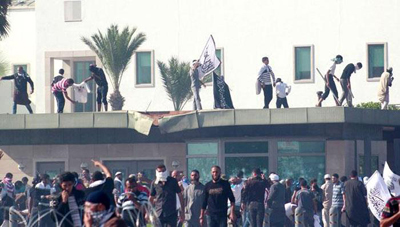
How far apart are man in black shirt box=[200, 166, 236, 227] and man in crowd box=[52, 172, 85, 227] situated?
21.5 feet

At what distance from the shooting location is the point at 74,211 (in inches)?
589

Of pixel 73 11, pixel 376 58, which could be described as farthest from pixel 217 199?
pixel 73 11

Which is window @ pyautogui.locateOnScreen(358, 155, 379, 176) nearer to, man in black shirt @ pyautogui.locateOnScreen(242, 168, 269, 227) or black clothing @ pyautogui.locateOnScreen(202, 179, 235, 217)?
man in black shirt @ pyautogui.locateOnScreen(242, 168, 269, 227)

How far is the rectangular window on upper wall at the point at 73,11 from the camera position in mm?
53812

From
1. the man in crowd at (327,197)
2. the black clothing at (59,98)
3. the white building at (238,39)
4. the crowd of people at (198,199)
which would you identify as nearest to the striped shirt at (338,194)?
the crowd of people at (198,199)

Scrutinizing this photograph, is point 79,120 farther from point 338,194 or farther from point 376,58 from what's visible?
point 376,58

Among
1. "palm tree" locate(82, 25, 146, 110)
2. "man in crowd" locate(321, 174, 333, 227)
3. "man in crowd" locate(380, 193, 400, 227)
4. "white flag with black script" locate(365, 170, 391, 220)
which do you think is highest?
"palm tree" locate(82, 25, 146, 110)

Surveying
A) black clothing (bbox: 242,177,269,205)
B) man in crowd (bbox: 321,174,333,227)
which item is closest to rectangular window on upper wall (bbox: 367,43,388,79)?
man in crowd (bbox: 321,174,333,227)

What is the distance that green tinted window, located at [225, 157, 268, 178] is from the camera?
36.9 meters

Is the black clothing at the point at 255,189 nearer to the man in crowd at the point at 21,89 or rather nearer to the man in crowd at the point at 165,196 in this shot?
the man in crowd at the point at 165,196

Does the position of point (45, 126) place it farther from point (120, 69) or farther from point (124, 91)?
point (124, 91)

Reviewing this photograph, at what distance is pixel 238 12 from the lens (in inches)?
2057

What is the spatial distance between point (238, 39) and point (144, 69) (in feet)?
14.4

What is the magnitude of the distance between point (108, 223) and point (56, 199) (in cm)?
559
